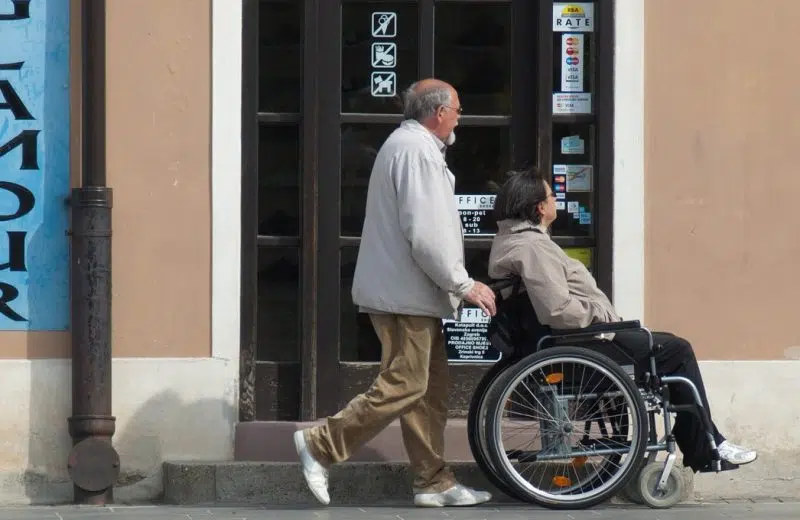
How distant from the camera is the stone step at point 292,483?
732 centimetres

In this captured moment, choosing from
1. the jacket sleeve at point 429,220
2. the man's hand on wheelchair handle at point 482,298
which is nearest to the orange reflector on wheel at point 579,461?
the man's hand on wheelchair handle at point 482,298

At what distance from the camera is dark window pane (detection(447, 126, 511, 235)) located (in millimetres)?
7867

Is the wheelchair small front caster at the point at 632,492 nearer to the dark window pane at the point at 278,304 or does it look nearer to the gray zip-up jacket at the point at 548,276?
the gray zip-up jacket at the point at 548,276

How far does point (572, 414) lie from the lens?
6809 millimetres

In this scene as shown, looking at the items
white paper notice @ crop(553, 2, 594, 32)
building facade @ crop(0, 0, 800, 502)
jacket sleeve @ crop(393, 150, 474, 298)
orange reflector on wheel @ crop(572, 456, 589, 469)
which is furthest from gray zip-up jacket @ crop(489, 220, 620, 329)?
white paper notice @ crop(553, 2, 594, 32)

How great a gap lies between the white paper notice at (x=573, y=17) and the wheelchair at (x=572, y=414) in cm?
154

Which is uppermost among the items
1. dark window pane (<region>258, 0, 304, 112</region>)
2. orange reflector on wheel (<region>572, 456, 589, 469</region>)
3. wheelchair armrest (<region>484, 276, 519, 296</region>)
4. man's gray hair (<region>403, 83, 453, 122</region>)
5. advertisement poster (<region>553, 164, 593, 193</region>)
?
dark window pane (<region>258, 0, 304, 112</region>)

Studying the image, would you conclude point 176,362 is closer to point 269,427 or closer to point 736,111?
point 269,427

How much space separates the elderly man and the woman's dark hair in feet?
0.88

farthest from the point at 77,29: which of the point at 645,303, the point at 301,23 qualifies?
the point at 645,303

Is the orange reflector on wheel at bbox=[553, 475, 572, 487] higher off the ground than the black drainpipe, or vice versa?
the black drainpipe

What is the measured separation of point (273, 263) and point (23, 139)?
52.5 inches

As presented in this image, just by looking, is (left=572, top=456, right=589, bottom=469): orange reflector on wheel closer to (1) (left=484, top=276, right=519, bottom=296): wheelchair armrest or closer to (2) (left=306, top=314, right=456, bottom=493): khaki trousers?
(2) (left=306, top=314, right=456, bottom=493): khaki trousers

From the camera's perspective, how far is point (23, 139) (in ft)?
24.8
